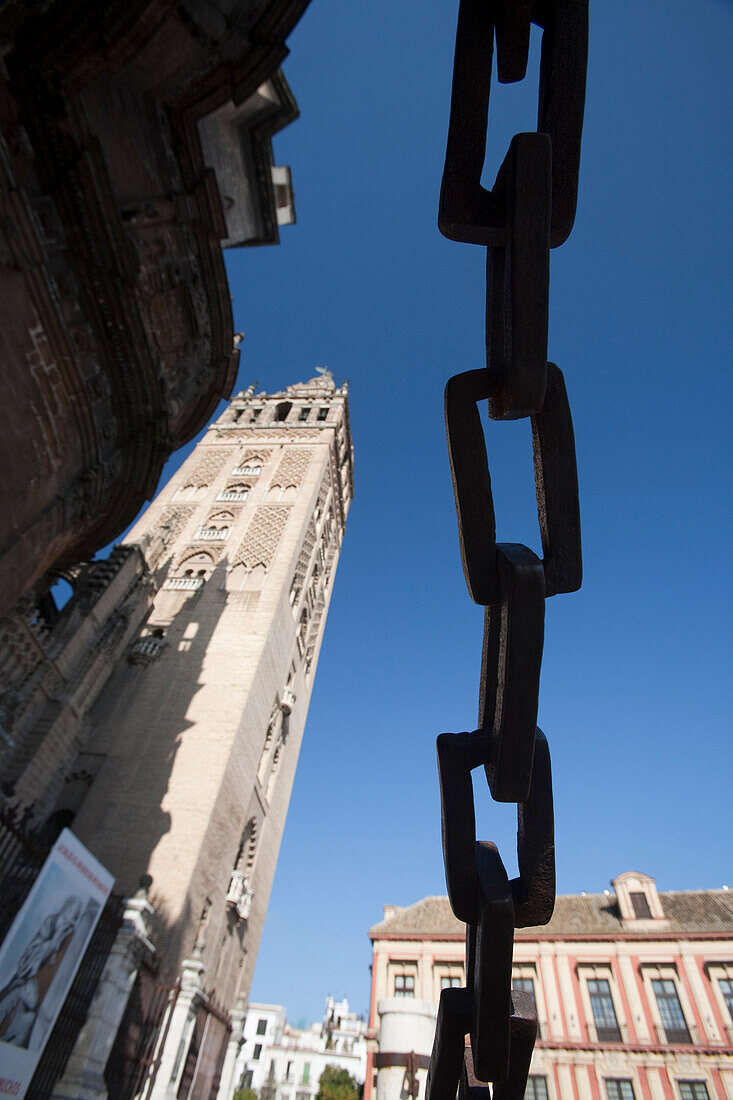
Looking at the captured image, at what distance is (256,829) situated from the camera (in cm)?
1781

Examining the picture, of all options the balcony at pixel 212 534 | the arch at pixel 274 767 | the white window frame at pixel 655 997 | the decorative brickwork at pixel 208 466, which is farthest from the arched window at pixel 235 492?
the white window frame at pixel 655 997

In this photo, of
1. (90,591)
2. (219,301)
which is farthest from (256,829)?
(219,301)

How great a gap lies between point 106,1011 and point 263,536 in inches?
615

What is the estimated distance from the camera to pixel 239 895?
15219 mm

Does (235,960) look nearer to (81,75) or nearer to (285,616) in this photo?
(285,616)

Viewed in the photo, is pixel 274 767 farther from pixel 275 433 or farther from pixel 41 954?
pixel 275 433

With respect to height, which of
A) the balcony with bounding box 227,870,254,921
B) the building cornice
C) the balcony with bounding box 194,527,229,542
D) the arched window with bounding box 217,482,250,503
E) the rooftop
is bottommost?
the balcony with bounding box 227,870,254,921

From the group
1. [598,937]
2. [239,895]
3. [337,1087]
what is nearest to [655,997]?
[598,937]

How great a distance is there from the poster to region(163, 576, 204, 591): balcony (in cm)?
1312

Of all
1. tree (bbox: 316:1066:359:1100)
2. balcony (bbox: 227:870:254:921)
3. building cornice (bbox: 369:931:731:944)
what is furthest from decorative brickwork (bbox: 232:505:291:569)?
tree (bbox: 316:1066:359:1100)

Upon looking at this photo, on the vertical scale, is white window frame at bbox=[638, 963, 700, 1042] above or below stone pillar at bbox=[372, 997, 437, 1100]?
above

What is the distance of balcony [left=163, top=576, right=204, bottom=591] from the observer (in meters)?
20.5

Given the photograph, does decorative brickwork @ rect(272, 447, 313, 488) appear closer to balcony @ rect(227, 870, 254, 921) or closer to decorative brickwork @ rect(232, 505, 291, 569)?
decorative brickwork @ rect(232, 505, 291, 569)

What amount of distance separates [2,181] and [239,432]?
24535mm
